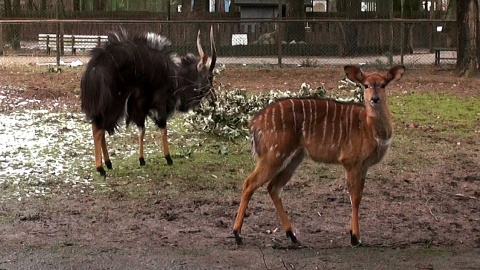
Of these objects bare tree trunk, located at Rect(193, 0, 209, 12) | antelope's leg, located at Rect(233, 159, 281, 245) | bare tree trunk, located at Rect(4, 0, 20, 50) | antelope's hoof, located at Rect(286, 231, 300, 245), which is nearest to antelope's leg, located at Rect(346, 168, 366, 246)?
antelope's hoof, located at Rect(286, 231, 300, 245)

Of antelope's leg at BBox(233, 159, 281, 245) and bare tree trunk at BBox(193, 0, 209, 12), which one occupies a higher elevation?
bare tree trunk at BBox(193, 0, 209, 12)

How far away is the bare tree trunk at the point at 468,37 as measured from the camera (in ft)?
53.9

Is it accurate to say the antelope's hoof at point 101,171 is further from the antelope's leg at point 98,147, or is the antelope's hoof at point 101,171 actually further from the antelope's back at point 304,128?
the antelope's back at point 304,128

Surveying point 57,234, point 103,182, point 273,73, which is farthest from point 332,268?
point 273,73

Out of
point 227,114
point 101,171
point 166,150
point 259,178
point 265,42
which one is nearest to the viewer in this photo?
point 259,178

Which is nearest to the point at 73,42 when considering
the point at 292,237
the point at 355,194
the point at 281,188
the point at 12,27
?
the point at 12,27

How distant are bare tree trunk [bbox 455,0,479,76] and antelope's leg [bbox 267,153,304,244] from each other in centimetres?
1208

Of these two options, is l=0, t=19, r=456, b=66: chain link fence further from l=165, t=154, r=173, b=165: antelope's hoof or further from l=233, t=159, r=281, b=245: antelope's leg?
l=233, t=159, r=281, b=245: antelope's leg

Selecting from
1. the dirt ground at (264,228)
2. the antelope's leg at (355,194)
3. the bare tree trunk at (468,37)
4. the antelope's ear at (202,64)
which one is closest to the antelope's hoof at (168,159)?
the dirt ground at (264,228)

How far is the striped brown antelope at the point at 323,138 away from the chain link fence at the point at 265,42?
14.0 m

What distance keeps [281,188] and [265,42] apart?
1573 centimetres

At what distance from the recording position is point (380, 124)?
503 centimetres

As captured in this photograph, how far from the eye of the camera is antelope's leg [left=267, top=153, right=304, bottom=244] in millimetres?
5160

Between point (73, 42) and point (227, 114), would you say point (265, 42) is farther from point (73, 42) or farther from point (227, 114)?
point (227, 114)
